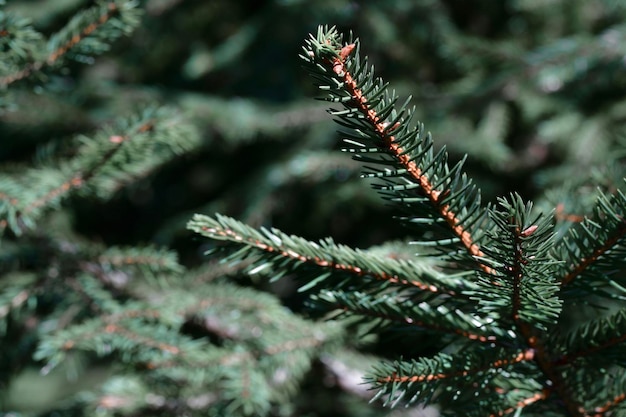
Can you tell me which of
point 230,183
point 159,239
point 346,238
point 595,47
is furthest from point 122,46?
point 595,47

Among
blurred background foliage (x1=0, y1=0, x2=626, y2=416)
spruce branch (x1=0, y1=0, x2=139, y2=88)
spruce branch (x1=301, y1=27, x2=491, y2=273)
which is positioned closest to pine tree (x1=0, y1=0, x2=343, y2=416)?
spruce branch (x1=0, y1=0, x2=139, y2=88)

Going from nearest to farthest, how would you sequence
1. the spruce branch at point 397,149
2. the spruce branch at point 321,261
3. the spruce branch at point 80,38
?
the spruce branch at point 397,149 → the spruce branch at point 321,261 → the spruce branch at point 80,38

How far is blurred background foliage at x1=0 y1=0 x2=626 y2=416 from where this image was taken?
1.40 metres

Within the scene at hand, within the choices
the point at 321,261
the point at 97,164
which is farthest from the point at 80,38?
the point at 321,261

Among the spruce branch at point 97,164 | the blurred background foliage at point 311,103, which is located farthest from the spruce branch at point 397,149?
the blurred background foliage at point 311,103

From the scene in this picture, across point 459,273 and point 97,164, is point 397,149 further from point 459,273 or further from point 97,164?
point 97,164

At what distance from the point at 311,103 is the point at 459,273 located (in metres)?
1.07

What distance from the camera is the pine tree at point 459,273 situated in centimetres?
45

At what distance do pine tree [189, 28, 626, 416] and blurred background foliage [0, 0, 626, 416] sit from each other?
731 mm

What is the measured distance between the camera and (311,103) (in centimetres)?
158

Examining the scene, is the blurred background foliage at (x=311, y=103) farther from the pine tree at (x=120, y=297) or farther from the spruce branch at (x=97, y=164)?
the spruce branch at (x=97, y=164)

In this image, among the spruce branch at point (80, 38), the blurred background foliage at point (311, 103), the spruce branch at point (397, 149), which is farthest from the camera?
the blurred background foliage at point (311, 103)

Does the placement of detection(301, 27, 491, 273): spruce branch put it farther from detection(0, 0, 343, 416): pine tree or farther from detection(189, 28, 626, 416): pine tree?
detection(0, 0, 343, 416): pine tree

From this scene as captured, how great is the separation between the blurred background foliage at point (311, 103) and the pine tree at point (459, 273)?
2.40 ft
